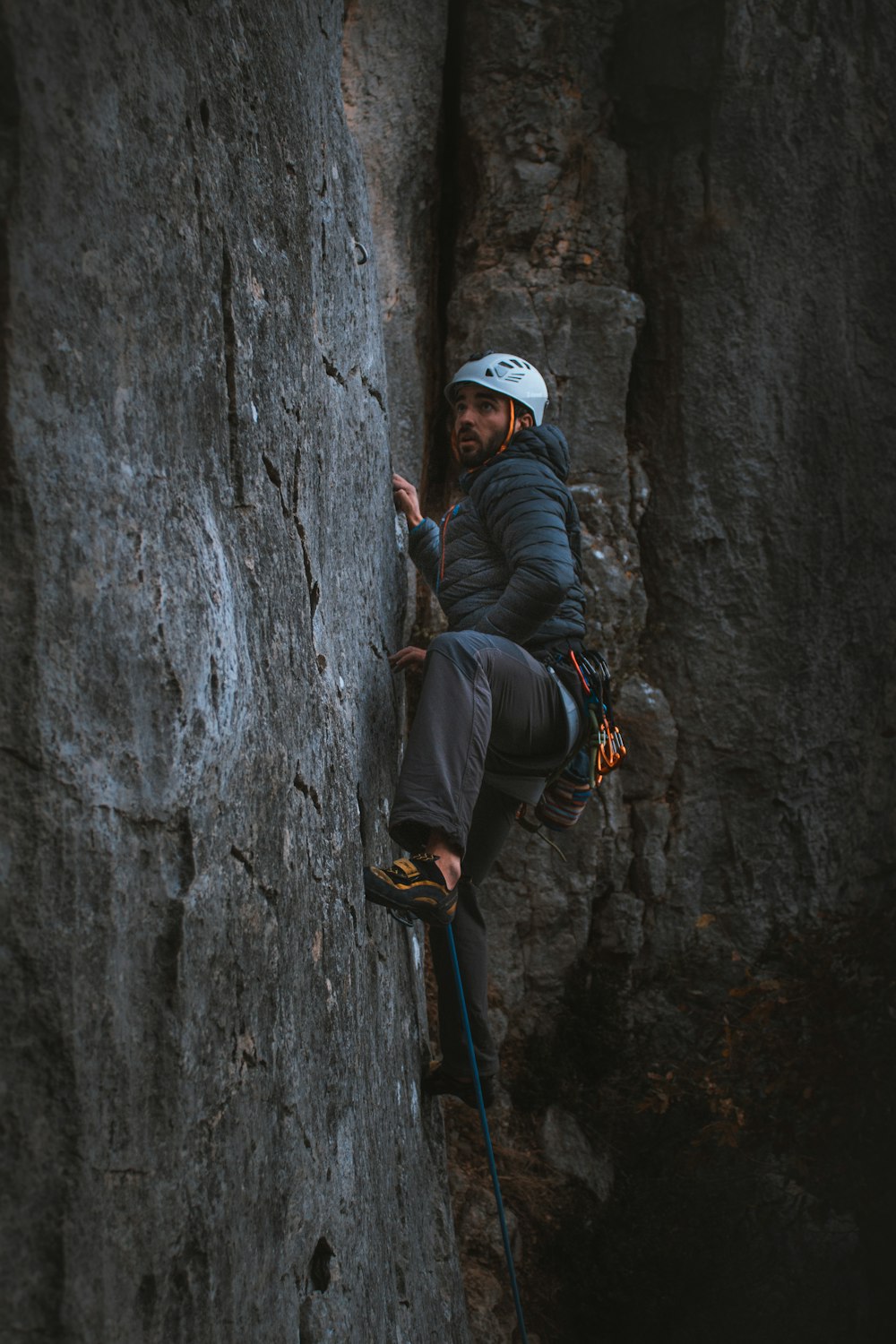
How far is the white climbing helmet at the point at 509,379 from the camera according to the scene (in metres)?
4.65

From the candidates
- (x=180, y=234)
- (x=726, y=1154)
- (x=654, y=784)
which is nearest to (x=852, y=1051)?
(x=726, y=1154)

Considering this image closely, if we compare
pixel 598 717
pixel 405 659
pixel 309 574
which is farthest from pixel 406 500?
pixel 309 574

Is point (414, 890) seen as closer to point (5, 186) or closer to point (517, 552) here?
point (517, 552)

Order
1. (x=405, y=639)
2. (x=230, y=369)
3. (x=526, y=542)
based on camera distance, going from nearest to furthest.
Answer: (x=230, y=369) → (x=526, y=542) → (x=405, y=639)

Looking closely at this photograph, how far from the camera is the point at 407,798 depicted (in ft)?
11.4

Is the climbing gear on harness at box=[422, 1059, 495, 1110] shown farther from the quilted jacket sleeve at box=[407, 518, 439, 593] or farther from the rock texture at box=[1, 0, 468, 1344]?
the quilted jacket sleeve at box=[407, 518, 439, 593]

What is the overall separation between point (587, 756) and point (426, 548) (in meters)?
1.13

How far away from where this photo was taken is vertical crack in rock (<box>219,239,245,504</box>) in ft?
9.36

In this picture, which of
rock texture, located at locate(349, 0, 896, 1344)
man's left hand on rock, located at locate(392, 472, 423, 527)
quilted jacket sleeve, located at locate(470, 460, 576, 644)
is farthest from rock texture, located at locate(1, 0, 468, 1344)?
rock texture, located at locate(349, 0, 896, 1344)

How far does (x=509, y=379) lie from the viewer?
466cm

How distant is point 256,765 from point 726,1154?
4.03 m

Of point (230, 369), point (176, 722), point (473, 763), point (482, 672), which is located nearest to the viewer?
point (176, 722)

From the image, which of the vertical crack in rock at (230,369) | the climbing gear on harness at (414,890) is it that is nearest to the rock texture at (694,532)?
the climbing gear on harness at (414,890)

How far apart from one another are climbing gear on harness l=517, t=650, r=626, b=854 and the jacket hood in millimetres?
776
